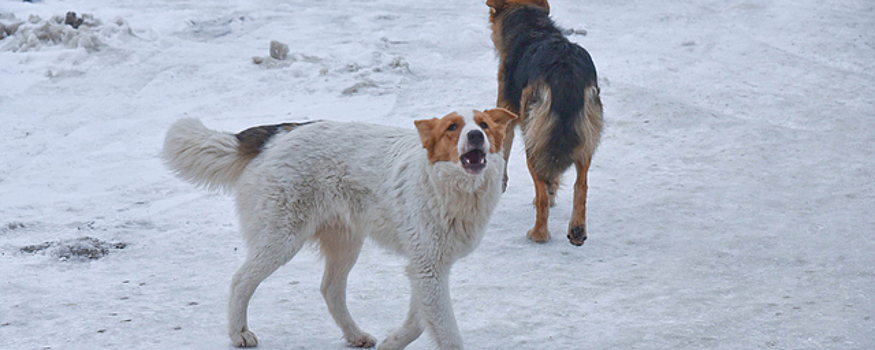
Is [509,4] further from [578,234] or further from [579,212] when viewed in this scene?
[578,234]

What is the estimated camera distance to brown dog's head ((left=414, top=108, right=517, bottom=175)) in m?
3.93

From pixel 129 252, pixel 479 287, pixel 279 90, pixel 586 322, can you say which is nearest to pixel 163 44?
pixel 279 90

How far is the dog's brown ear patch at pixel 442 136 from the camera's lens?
4.01 m

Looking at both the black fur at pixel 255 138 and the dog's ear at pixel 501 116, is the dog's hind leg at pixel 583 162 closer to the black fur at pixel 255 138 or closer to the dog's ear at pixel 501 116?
the dog's ear at pixel 501 116

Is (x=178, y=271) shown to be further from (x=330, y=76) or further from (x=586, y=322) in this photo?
(x=330, y=76)

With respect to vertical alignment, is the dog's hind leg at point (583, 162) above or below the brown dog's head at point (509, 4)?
below

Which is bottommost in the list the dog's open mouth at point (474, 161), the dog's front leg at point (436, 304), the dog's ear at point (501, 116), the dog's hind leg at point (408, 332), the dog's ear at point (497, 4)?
the dog's hind leg at point (408, 332)

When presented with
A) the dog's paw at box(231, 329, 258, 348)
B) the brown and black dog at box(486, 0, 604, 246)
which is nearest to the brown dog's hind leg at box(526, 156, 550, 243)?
the brown and black dog at box(486, 0, 604, 246)

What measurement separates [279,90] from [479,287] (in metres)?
5.49

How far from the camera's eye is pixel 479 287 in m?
5.43

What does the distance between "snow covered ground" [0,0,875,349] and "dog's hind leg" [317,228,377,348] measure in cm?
13

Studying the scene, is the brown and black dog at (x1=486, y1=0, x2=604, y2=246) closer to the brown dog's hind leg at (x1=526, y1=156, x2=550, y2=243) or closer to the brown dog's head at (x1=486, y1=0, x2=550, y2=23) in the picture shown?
the brown dog's hind leg at (x1=526, y1=156, x2=550, y2=243)

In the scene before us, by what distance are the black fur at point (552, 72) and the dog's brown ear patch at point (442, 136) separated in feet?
6.92

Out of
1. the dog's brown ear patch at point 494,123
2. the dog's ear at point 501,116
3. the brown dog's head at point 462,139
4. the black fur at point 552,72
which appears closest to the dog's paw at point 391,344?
the brown dog's head at point 462,139
